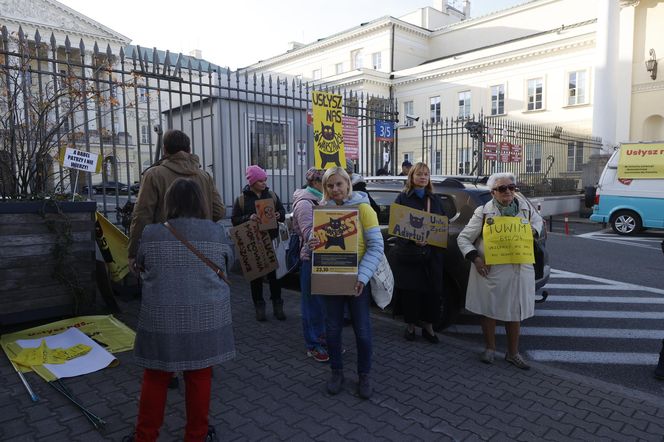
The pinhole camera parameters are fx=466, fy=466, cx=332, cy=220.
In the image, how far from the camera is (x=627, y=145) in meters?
13.0

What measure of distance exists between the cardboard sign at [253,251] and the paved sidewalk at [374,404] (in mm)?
987

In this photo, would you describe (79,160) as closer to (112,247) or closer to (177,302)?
(112,247)

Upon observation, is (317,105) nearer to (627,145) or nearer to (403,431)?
(403,431)

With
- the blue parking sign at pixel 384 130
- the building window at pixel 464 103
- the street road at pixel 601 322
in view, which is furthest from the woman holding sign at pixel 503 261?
the building window at pixel 464 103

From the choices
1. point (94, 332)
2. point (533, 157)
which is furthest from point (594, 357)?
point (533, 157)

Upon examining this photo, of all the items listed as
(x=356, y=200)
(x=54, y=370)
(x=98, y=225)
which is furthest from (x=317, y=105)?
(x=54, y=370)

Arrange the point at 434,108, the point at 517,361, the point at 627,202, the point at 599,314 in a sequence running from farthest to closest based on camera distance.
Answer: the point at 434,108 → the point at 627,202 → the point at 599,314 → the point at 517,361

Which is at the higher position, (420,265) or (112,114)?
(112,114)

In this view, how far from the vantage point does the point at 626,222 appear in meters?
13.1

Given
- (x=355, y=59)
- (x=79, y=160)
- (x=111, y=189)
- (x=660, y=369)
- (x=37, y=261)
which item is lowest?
(x=660, y=369)

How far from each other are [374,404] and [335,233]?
52.0 inches

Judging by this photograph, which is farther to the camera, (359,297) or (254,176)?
(254,176)

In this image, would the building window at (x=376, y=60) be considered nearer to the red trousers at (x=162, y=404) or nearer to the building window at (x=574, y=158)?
the building window at (x=574, y=158)

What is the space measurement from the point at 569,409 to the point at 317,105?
219 inches
